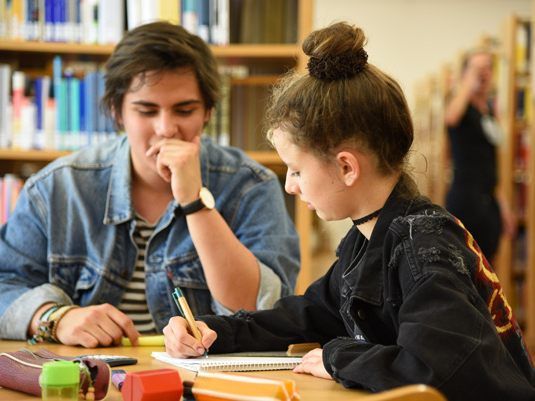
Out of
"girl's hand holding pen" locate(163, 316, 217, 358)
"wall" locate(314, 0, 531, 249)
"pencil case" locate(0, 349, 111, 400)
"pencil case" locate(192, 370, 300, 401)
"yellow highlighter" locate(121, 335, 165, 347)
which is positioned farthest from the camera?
"wall" locate(314, 0, 531, 249)

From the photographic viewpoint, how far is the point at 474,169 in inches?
183

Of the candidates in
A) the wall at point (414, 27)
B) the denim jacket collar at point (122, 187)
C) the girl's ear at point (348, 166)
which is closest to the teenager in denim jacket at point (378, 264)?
the girl's ear at point (348, 166)

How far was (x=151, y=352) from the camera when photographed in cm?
147

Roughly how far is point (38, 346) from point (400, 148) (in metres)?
0.77

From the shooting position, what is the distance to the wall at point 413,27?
946 centimetres

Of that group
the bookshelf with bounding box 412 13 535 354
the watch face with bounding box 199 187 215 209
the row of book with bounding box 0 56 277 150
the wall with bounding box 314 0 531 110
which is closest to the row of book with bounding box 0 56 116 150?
the row of book with bounding box 0 56 277 150

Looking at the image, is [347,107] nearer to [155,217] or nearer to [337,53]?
[337,53]

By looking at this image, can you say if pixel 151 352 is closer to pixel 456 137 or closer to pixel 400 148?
pixel 400 148

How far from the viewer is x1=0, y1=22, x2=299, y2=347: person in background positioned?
1.83 metres

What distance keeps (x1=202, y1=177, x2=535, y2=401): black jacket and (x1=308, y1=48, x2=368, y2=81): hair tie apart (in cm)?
17

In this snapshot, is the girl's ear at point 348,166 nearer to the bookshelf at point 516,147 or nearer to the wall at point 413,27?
the bookshelf at point 516,147

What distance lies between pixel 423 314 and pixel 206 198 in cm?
85

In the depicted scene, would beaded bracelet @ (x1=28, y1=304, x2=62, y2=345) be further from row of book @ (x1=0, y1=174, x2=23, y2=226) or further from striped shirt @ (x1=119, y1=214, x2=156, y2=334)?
row of book @ (x1=0, y1=174, x2=23, y2=226)

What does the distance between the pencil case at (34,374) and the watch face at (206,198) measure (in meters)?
0.65
